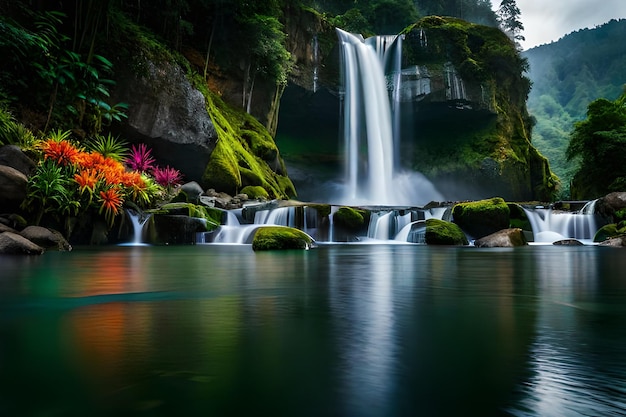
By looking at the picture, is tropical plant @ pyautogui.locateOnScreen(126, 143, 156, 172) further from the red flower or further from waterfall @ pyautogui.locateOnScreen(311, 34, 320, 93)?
waterfall @ pyautogui.locateOnScreen(311, 34, 320, 93)

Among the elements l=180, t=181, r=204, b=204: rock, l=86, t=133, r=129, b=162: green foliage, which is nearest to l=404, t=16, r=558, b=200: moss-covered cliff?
l=180, t=181, r=204, b=204: rock

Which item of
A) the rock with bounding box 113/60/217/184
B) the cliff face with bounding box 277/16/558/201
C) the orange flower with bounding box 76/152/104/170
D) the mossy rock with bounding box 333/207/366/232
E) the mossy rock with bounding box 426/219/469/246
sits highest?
the cliff face with bounding box 277/16/558/201

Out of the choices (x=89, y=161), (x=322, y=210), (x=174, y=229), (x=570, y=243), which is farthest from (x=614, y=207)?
(x=89, y=161)

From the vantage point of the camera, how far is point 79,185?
1150 centimetres

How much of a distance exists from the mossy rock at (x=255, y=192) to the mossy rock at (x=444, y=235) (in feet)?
22.5

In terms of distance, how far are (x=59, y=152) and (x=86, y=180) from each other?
988mm

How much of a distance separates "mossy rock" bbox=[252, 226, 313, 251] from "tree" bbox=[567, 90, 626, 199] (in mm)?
17802

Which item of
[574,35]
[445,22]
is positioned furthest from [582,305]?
[574,35]

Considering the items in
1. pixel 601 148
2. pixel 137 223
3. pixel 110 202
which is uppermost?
pixel 601 148

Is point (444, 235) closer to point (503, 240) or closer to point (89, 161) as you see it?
point (503, 240)

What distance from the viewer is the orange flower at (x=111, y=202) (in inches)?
467

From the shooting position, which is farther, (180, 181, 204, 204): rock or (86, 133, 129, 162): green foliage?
(180, 181, 204, 204): rock

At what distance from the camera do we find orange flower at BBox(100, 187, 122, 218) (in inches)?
467

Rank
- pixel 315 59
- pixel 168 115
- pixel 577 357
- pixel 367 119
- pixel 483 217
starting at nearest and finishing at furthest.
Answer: pixel 577 357 < pixel 483 217 < pixel 168 115 < pixel 315 59 < pixel 367 119
